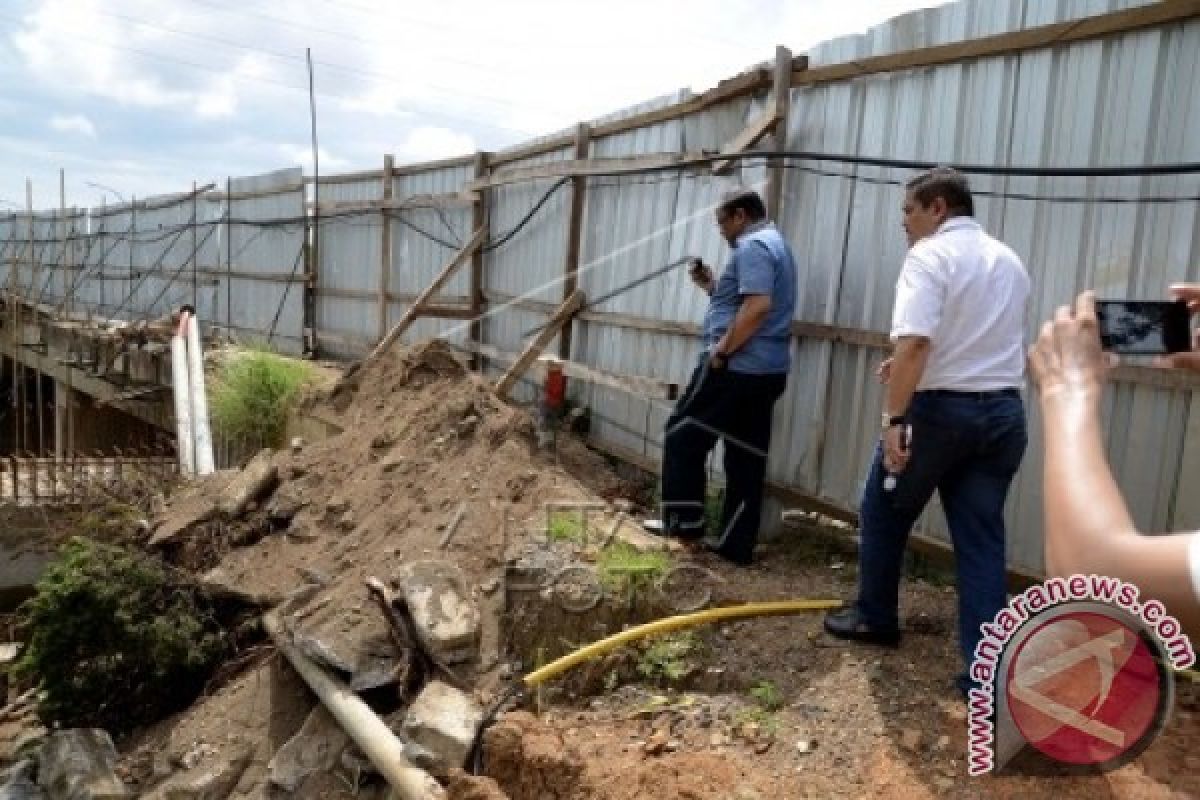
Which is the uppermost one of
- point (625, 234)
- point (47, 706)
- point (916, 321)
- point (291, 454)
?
point (625, 234)

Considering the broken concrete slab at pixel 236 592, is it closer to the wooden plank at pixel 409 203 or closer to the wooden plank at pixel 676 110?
the wooden plank at pixel 676 110

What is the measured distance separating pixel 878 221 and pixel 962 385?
1611 mm

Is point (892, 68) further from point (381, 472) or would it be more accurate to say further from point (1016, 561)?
point (381, 472)

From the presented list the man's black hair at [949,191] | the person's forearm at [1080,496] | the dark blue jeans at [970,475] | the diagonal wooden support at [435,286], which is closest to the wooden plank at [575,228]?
the diagonal wooden support at [435,286]

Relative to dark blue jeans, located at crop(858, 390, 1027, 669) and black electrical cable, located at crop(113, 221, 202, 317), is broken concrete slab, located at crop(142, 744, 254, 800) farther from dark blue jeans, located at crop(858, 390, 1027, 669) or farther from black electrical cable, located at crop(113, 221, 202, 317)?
black electrical cable, located at crop(113, 221, 202, 317)

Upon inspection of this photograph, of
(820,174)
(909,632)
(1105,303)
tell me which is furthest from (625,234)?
(1105,303)

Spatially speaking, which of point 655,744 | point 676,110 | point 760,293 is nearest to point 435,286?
point 676,110

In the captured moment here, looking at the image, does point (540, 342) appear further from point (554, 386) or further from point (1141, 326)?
point (1141, 326)

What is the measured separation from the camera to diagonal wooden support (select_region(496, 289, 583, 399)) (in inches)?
279

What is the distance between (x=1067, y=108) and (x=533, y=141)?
5.39 meters

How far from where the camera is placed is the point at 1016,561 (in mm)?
3982

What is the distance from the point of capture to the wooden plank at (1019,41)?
3.44 metres

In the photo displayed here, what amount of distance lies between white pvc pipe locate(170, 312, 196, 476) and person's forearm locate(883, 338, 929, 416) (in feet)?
23.9

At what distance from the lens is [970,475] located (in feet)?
11.0
